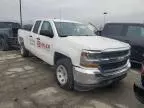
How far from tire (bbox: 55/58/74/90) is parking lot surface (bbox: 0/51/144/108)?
17 cm

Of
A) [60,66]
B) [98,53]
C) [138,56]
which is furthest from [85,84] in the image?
[138,56]

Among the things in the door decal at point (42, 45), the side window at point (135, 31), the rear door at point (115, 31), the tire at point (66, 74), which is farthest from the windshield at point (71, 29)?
the side window at point (135, 31)

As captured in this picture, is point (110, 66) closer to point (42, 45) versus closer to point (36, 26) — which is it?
point (42, 45)

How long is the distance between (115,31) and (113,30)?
121 millimetres

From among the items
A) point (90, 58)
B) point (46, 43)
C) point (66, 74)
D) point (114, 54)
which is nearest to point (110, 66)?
point (114, 54)

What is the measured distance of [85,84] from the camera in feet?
14.5

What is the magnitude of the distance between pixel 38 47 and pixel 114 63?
2986 millimetres

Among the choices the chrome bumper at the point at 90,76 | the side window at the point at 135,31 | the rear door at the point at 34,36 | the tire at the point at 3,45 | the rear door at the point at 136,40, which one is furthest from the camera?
the tire at the point at 3,45

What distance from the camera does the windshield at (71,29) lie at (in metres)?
5.71

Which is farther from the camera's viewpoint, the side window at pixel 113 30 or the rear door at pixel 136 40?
the side window at pixel 113 30

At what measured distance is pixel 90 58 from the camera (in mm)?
4344

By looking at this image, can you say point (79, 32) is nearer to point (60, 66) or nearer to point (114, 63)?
point (60, 66)

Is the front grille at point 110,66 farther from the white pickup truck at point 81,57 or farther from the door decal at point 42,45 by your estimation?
the door decal at point 42,45

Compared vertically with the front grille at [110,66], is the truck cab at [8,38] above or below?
above
